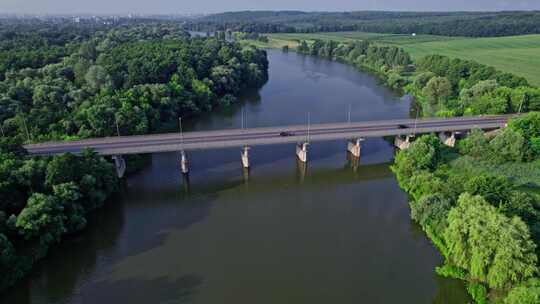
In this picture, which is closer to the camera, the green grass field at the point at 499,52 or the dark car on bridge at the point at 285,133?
the dark car on bridge at the point at 285,133

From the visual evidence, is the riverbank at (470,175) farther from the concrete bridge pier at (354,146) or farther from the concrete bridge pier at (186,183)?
the concrete bridge pier at (186,183)

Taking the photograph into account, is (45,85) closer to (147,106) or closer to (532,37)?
(147,106)

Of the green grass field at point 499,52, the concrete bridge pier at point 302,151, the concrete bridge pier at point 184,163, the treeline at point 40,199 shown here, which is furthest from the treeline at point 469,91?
the treeline at point 40,199

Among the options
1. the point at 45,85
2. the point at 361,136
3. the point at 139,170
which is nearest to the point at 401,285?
the point at 361,136

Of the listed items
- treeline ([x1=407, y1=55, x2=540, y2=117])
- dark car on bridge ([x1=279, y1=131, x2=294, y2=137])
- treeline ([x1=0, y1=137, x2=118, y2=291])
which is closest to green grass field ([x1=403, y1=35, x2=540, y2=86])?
treeline ([x1=407, y1=55, x2=540, y2=117])

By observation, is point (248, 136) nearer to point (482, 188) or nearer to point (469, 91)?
point (482, 188)
